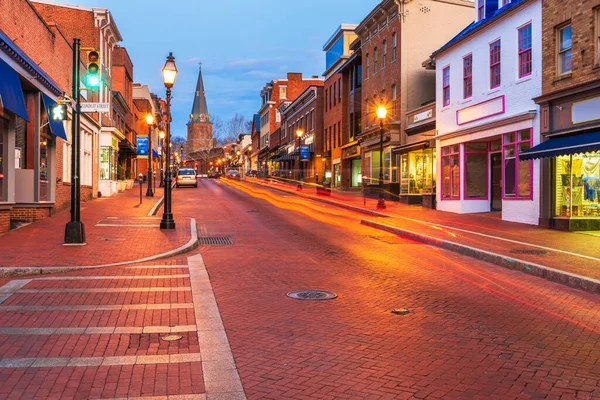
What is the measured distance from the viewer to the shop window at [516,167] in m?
19.9

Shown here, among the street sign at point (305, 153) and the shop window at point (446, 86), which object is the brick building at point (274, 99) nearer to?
the street sign at point (305, 153)

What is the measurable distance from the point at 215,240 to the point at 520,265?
7.82 meters

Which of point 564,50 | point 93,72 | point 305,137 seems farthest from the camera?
point 305,137

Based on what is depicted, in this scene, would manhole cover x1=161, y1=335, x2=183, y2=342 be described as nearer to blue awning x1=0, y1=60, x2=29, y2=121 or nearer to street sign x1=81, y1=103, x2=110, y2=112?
street sign x1=81, y1=103, x2=110, y2=112

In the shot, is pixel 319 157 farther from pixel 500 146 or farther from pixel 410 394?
pixel 410 394

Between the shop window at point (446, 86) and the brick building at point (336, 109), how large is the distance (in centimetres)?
1830

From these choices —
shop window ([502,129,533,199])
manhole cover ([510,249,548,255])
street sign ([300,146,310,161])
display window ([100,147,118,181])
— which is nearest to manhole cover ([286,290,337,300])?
manhole cover ([510,249,548,255])

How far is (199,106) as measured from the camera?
541 ft

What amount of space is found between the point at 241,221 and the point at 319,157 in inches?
1441

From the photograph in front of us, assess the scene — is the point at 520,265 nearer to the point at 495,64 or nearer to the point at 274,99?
the point at 495,64

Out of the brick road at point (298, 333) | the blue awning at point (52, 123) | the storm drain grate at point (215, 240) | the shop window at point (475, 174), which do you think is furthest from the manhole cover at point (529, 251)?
the blue awning at point (52, 123)

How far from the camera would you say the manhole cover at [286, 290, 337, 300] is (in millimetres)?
8438

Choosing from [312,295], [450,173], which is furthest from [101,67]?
[312,295]

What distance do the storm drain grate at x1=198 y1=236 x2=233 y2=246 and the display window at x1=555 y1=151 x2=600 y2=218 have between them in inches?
397
